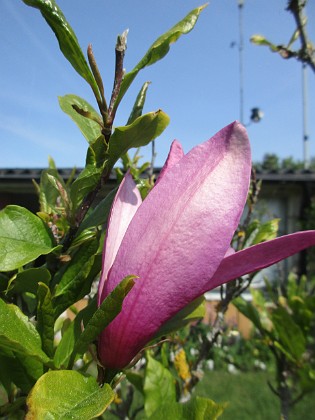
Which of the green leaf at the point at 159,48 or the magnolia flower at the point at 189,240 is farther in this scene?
the green leaf at the point at 159,48

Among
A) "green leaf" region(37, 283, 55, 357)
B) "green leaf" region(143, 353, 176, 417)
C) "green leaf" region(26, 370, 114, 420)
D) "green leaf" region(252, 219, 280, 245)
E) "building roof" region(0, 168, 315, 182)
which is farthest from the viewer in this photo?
"building roof" region(0, 168, 315, 182)

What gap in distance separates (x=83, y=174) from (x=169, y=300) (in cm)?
20

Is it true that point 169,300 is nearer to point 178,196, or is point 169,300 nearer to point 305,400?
point 178,196

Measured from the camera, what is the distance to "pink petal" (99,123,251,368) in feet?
1.68

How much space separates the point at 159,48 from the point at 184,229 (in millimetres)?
254

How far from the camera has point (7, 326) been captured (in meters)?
0.52

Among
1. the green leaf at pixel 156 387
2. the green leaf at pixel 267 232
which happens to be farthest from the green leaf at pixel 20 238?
the green leaf at pixel 267 232

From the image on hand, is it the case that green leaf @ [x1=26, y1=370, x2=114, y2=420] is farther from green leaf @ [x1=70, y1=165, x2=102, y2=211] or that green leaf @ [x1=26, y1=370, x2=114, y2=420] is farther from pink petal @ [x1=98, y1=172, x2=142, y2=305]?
green leaf @ [x1=70, y1=165, x2=102, y2=211]

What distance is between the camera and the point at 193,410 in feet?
1.97

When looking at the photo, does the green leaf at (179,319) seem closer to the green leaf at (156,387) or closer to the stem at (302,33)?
the green leaf at (156,387)

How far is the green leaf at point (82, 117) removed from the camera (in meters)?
0.69

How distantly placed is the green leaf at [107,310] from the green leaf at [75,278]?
11 centimetres

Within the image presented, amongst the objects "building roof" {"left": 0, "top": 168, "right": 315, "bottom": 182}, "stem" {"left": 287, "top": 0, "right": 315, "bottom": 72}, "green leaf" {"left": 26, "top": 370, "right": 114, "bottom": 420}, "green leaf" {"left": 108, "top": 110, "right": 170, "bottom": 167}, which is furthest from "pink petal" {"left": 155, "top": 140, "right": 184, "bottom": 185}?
"building roof" {"left": 0, "top": 168, "right": 315, "bottom": 182}

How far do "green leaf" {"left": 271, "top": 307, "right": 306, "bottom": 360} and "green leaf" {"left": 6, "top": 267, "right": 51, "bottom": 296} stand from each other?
1.37 meters
